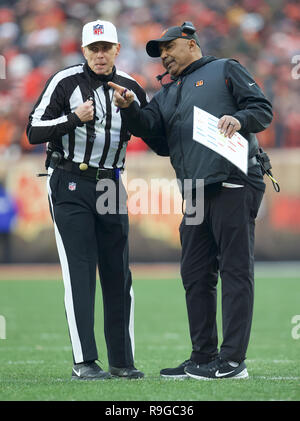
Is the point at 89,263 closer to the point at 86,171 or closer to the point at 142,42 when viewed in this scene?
the point at 86,171

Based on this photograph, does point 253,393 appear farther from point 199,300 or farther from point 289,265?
point 289,265

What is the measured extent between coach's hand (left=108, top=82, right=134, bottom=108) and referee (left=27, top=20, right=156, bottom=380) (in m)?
0.16

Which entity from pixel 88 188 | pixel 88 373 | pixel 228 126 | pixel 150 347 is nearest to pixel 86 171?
pixel 88 188

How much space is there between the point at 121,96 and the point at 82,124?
286 millimetres

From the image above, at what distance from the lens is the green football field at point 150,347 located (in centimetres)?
405

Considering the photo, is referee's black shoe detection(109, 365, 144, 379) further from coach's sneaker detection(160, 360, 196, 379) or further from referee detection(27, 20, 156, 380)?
coach's sneaker detection(160, 360, 196, 379)

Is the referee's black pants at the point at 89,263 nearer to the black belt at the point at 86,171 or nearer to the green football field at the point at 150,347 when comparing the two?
the black belt at the point at 86,171

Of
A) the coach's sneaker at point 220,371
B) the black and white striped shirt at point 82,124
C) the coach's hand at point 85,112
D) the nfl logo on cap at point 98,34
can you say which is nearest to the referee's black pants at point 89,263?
the black and white striped shirt at point 82,124

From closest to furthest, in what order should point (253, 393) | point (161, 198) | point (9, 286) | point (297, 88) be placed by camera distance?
point (253, 393)
point (9, 286)
point (161, 198)
point (297, 88)

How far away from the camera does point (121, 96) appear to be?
4664 millimetres

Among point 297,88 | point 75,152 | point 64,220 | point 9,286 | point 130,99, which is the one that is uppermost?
point 297,88

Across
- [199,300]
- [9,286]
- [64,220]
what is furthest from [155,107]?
[9,286]

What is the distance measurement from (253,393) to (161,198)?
9876 mm

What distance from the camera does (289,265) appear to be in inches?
552
